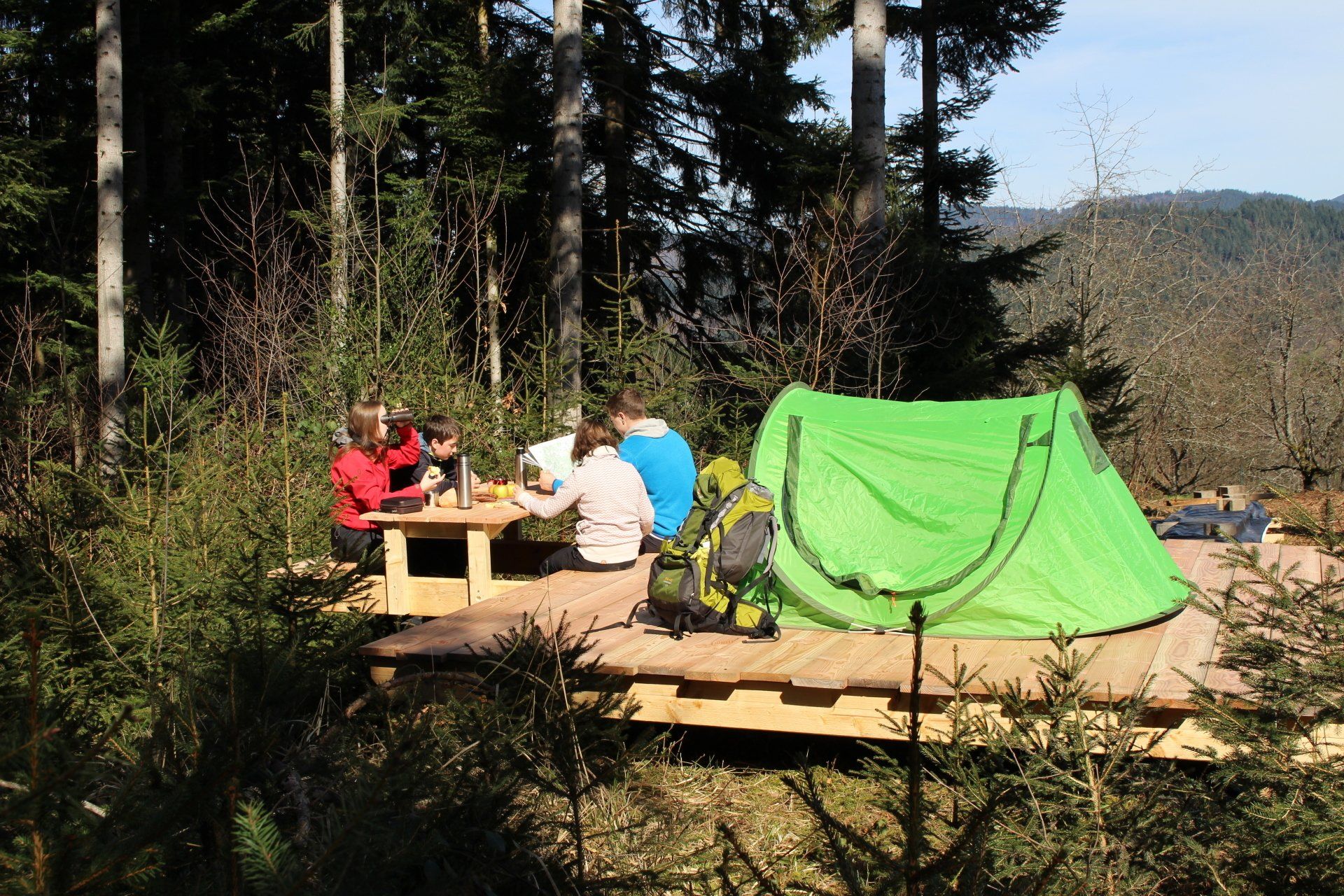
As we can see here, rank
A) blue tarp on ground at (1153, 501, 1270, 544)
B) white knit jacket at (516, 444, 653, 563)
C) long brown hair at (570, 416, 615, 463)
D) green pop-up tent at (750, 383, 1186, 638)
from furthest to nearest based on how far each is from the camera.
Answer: blue tarp on ground at (1153, 501, 1270, 544) → long brown hair at (570, 416, 615, 463) → white knit jacket at (516, 444, 653, 563) → green pop-up tent at (750, 383, 1186, 638)

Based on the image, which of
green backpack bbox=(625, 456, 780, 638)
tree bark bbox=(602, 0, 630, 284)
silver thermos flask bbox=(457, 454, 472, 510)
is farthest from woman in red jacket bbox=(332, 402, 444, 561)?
tree bark bbox=(602, 0, 630, 284)

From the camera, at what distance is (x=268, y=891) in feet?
4.55

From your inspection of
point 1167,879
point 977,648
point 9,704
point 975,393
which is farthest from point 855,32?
point 9,704

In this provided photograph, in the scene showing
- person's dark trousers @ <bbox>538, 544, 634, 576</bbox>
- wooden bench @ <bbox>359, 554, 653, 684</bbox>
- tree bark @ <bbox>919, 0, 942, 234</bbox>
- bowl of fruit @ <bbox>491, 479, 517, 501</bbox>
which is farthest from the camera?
tree bark @ <bbox>919, 0, 942, 234</bbox>

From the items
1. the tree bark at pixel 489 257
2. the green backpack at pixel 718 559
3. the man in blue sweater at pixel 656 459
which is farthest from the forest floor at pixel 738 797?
the tree bark at pixel 489 257

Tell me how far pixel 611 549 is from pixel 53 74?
13.1 m

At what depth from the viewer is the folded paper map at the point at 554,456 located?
6742mm

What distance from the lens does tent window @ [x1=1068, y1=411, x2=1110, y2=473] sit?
5434mm

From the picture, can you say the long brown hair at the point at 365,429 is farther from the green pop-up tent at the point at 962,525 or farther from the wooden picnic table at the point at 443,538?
the green pop-up tent at the point at 962,525

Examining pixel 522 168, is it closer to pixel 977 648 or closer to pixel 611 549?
pixel 611 549

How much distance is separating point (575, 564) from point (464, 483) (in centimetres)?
82

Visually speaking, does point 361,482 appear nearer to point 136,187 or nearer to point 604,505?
point 604,505

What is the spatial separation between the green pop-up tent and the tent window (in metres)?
0.01

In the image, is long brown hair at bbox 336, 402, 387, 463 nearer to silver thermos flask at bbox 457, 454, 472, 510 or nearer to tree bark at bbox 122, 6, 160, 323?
silver thermos flask at bbox 457, 454, 472, 510
